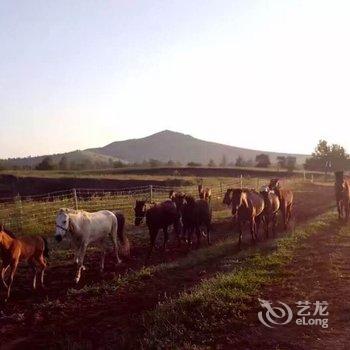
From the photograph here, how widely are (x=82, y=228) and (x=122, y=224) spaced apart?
228cm

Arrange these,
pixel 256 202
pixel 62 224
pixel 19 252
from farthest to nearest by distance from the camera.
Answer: pixel 256 202
pixel 62 224
pixel 19 252

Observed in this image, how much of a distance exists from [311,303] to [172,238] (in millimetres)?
9951

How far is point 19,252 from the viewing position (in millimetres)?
10672

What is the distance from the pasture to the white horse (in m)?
0.67

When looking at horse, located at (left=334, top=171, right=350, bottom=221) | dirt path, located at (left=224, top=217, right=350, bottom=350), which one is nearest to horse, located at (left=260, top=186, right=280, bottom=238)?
dirt path, located at (left=224, top=217, right=350, bottom=350)

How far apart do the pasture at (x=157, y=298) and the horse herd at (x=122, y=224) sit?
50 centimetres

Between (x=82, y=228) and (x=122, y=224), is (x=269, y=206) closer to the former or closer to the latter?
(x=122, y=224)

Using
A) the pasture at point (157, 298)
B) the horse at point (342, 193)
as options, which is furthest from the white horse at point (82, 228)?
the horse at point (342, 193)

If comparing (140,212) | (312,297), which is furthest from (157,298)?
(140,212)

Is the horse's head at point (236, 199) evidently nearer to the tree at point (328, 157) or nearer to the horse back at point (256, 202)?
the horse back at point (256, 202)

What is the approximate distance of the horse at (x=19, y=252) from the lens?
10.4 metres

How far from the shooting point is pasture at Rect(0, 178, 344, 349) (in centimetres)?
755

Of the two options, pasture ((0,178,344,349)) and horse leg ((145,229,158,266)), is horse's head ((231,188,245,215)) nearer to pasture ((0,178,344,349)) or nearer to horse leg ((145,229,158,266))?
pasture ((0,178,344,349))

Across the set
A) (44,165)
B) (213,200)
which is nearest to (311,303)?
(213,200)
